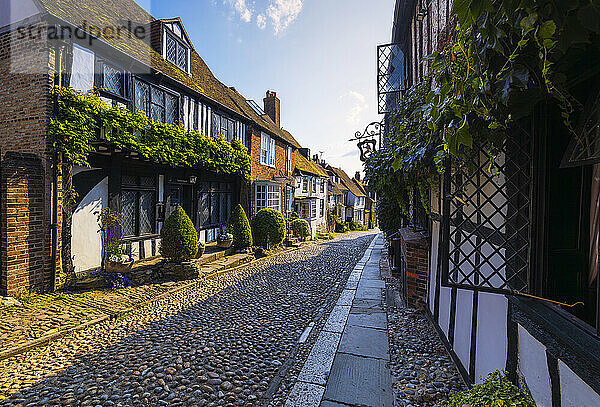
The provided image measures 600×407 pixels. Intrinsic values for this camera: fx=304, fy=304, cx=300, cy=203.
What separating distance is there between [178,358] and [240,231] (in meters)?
8.40

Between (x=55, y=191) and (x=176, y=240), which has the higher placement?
(x=55, y=191)

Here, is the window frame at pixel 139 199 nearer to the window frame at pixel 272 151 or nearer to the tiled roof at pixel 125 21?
the tiled roof at pixel 125 21

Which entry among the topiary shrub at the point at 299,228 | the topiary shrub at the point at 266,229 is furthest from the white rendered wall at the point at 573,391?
the topiary shrub at the point at 299,228

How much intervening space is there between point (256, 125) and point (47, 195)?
9868mm

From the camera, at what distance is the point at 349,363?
157 inches

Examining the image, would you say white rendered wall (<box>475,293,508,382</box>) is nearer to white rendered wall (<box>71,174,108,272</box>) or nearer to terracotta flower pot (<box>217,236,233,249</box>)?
white rendered wall (<box>71,174,108,272</box>)

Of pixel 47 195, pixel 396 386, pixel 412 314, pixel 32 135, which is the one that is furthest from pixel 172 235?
pixel 396 386

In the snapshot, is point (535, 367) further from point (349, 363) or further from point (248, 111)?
point (248, 111)

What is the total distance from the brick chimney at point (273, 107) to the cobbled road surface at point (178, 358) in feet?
58.6

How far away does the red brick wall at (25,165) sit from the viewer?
594 centimetres

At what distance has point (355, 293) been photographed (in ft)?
24.1

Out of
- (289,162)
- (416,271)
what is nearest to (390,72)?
(416,271)

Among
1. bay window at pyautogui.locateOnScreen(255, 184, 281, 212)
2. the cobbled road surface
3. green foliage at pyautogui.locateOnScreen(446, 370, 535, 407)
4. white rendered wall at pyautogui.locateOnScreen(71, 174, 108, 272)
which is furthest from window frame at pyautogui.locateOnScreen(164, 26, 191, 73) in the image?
green foliage at pyautogui.locateOnScreen(446, 370, 535, 407)

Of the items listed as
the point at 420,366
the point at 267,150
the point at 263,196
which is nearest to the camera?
the point at 420,366
